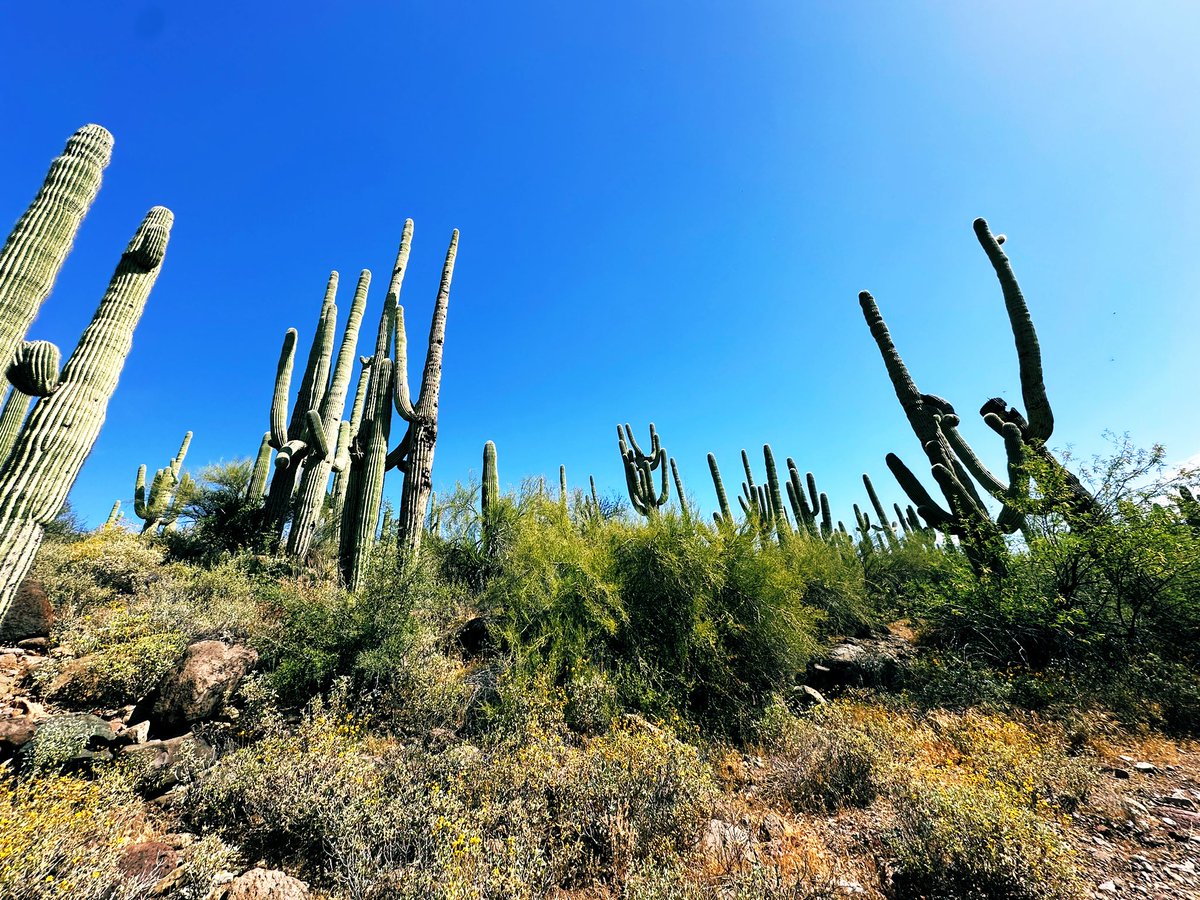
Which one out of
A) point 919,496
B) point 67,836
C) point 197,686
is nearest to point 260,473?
point 197,686

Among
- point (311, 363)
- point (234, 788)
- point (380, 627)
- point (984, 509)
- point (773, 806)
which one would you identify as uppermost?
point (311, 363)

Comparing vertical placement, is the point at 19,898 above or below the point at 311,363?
below

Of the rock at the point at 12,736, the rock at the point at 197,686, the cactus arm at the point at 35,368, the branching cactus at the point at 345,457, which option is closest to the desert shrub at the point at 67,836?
the rock at the point at 12,736

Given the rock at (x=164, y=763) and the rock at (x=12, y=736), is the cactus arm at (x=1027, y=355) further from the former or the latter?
the rock at (x=12, y=736)

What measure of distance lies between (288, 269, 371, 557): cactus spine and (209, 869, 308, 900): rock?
6793 mm

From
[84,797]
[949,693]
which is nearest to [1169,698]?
[949,693]

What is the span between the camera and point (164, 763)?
3.95m

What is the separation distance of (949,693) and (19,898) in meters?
8.48

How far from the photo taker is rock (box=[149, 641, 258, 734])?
4469mm

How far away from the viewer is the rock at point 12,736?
3777 millimetres

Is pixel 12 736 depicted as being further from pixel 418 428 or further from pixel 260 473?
pixel 260 473

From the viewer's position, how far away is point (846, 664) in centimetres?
696

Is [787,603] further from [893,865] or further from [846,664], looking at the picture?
[893,865]

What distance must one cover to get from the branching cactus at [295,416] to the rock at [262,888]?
23.2 ft
